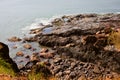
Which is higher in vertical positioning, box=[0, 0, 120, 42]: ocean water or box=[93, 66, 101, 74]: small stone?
box=[93, 66, 101, 74]: small stone

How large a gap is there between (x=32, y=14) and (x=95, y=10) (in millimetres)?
25393

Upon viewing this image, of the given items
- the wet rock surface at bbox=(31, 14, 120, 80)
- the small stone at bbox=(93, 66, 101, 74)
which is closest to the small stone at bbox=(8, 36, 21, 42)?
the wet rock surface at bbox=(31, 14, 120, 80)

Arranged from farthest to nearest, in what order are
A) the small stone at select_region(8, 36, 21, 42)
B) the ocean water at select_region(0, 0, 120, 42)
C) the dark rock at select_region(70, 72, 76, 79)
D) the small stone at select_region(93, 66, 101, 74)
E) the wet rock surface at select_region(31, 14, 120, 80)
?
the ocean water at select_region(0, 0, 120, 42), the small stone at select_region(8, 36, 21, 42), the wet rock surface at select_region(31, 14, 120, 80), the small stone at select_region(93, 66, 101, 74), the dark rock at select_region(70, 72, 76, 79)

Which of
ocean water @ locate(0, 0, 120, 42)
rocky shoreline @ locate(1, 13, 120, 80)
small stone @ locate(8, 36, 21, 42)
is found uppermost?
rocky shoreline @ locate(1, 13, 120, 80)

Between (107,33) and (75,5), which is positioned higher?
(107,33)

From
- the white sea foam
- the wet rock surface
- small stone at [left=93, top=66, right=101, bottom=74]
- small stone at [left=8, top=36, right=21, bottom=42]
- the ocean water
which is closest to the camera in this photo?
small stone at [left=93, top=66, right=101, bottom=74]

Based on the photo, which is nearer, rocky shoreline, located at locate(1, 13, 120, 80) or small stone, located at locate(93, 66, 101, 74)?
rocky shoreline, located at locate(1, 13, 120, 80)

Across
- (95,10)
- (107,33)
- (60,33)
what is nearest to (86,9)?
(95,10)

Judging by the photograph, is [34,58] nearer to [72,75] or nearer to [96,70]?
[72,75]

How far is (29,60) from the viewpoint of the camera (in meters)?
51.2

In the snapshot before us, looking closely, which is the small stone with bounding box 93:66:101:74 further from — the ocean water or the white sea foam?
the white sea foam

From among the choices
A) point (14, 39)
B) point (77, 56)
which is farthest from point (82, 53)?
point (14, 39)

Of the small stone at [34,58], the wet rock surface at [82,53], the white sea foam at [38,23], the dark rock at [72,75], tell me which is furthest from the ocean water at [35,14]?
the dark rock at [72,75]

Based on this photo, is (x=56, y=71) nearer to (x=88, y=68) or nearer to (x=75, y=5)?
(x=88, y=68)
